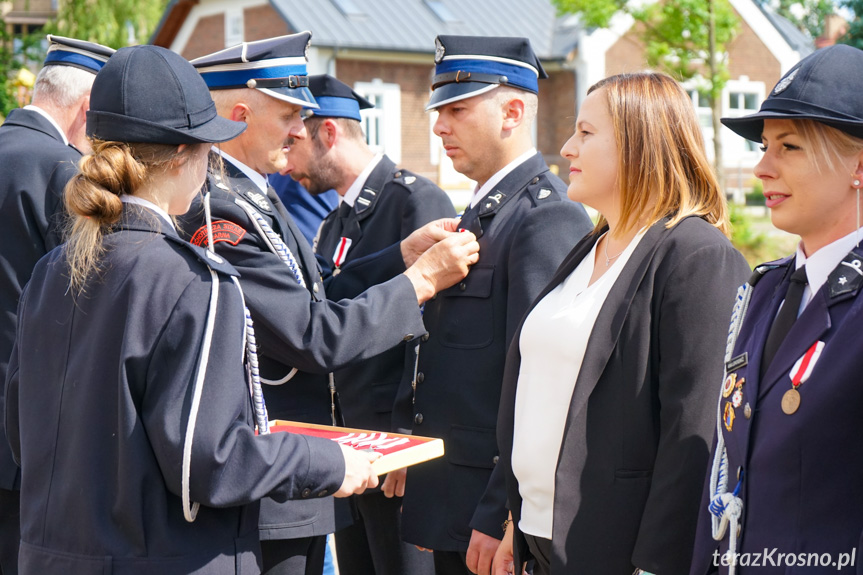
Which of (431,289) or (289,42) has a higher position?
(289,42)

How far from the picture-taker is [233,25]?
28.5m

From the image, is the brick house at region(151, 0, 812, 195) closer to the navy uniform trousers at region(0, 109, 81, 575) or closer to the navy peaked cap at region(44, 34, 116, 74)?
the navy peaked cap at region(44, 34, 116, 74)

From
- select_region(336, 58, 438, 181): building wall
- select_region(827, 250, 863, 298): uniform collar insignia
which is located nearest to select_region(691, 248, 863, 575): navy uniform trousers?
select_region(827, 250, 863, 298): uniform collar insignia

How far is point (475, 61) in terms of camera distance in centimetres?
348

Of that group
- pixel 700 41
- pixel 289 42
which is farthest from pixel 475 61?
pixel 700 41

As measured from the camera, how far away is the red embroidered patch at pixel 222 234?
9.25 ft

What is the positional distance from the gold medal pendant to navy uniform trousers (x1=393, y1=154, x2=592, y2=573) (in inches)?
44.3

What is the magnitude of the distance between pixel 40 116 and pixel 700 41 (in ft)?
47.3

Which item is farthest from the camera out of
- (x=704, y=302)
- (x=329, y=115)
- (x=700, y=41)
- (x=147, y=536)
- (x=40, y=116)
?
(x=700, y=41)

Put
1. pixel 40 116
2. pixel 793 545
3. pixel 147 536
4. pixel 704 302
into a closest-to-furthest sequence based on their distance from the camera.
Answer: pixel 793 545 → pixel 147 536 → pixel 704 302 → pixel 40 116

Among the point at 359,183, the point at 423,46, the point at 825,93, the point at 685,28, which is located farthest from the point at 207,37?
the point at 825,93

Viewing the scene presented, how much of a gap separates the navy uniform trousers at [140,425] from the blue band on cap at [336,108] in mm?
2712

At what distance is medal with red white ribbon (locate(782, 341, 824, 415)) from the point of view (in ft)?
6.16

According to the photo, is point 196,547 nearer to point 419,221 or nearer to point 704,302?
point 704,302
